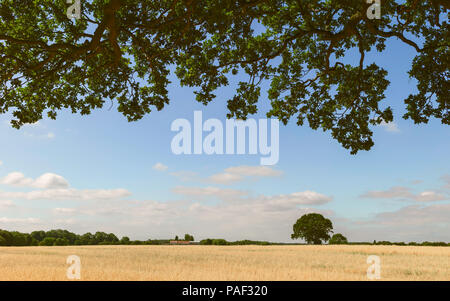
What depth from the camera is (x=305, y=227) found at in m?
82.1

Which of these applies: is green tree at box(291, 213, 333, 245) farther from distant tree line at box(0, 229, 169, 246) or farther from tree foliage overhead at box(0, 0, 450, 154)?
tree foliage overhead at box(0, 0, 450, 154)

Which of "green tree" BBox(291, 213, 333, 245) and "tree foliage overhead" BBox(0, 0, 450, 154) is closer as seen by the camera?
"tree foliage overhead" BBox(0, 0, 450, 154)

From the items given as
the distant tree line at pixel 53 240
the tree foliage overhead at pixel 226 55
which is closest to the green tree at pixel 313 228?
the distant tree line at pixel 53 240

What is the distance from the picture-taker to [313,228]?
3206 inches

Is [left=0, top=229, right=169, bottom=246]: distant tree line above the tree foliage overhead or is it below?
below

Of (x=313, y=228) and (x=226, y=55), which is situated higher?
(x=226, y=55)

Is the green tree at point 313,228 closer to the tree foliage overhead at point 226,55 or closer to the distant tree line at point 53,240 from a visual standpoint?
the distant tree line at point 53,240

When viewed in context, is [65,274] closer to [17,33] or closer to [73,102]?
[73,102]

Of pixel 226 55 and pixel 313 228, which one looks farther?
pixel 313 228

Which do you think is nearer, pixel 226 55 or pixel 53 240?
pixel 226 55

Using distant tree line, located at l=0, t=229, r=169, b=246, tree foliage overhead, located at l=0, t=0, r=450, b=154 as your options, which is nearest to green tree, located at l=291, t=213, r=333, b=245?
distant tree line, located at l=0, t=229, r=169, b=246

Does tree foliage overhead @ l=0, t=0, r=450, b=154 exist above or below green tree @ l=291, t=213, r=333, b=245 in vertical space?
above

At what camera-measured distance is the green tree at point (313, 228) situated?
81.4 m

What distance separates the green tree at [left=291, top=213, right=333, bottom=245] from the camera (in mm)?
81375
